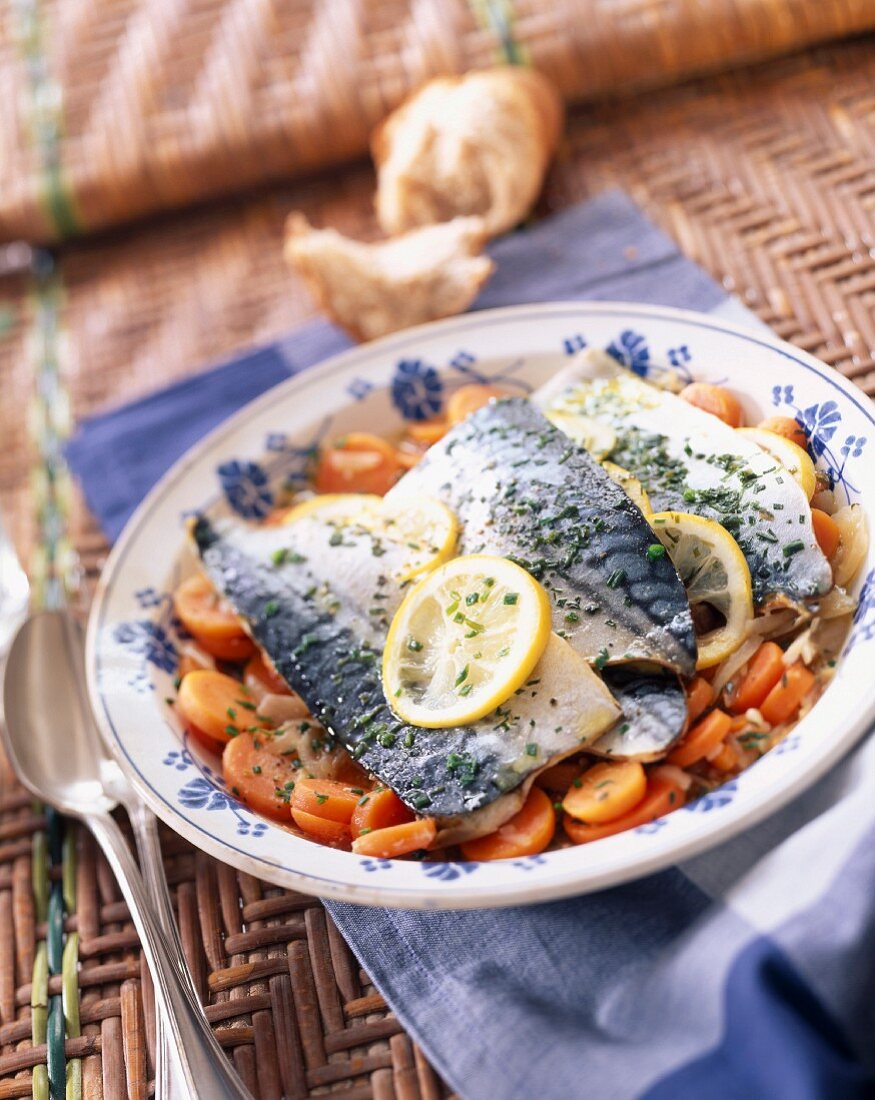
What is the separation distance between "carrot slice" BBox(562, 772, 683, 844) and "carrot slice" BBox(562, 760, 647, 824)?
0.04 feet

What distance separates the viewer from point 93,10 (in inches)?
194

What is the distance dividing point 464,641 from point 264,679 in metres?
0.77

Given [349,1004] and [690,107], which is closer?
[349,1004]

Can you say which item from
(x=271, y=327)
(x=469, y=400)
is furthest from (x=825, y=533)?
(x=271, y=327)

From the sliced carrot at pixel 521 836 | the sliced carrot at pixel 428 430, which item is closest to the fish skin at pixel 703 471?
the sliced carrot at pixel 428 430

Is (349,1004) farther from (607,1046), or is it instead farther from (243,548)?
(243,548)

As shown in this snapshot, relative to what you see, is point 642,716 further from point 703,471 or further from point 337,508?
point 337,508

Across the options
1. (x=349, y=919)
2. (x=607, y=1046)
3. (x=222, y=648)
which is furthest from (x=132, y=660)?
(x=607, y=1046)

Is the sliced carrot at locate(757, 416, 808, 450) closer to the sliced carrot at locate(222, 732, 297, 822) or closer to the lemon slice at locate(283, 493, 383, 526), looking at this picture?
the lemon slice at locate(283, 493, 383, 526)

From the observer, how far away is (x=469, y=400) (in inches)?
125

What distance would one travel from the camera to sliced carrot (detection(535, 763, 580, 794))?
2.24 meters

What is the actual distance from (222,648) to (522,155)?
2216 mm

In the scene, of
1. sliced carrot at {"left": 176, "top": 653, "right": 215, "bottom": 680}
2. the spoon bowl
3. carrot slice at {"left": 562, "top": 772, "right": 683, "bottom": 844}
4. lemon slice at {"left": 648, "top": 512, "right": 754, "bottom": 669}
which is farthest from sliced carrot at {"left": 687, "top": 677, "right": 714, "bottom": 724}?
the spoon bowl

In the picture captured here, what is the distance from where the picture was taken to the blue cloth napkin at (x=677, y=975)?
1.66 meters
